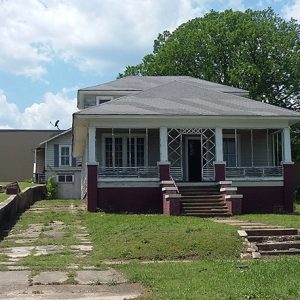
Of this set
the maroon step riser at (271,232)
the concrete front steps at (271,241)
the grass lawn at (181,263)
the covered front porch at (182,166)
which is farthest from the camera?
the covered front porch at (182,166)

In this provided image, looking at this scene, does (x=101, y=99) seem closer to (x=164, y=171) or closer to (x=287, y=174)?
(x=164, y=171)

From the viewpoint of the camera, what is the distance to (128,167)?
23.8 m

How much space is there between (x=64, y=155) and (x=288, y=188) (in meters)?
25.1

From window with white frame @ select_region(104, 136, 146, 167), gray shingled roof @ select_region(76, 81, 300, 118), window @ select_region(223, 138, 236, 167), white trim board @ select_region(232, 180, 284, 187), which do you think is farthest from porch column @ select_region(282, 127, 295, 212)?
window with white frame @ select_region(104, 136, 146, 167)

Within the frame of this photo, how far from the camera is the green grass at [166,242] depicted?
40.1 ft

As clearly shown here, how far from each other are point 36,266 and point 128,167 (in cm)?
1315

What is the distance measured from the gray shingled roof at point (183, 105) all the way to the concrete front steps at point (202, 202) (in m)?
3.00

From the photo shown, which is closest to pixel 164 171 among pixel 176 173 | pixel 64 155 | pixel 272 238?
pixel 176 173

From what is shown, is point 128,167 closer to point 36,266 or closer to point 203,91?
point 203,91

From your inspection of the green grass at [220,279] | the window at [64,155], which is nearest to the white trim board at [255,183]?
the green grass at [220,279]

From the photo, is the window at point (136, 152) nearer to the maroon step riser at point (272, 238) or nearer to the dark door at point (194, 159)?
the dark door at point (194, 159)

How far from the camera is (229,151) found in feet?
87.4

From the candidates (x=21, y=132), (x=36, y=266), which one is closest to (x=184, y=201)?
(x=36, y=266)

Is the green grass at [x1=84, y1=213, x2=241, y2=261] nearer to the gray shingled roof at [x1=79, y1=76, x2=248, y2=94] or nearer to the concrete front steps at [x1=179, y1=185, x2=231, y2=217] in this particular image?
the concrete front steps at [x1=179, y1=185, x2=231, y2=217]
